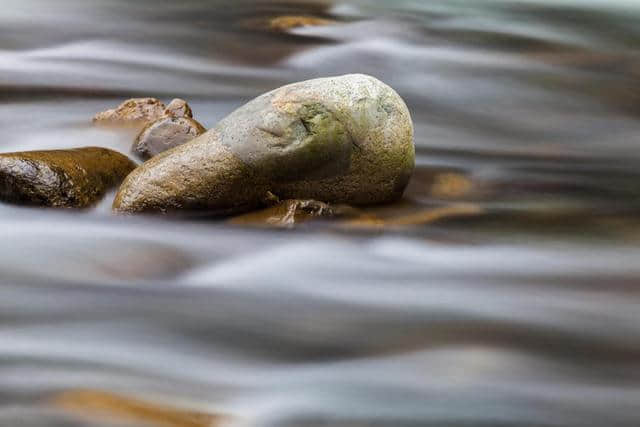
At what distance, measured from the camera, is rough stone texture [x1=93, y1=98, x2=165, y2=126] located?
22.5 ft

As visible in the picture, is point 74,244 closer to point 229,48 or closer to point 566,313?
point 566,313

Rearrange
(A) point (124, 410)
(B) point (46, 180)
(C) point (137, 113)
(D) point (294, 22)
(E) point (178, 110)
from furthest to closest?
(D) point (294, 22), (C) point (137, 113), (E) point (178, 110), (B) point (46, 180), (A) point (124, 410)

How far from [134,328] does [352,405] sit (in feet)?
3.37

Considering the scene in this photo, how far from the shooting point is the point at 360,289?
4.86 metres

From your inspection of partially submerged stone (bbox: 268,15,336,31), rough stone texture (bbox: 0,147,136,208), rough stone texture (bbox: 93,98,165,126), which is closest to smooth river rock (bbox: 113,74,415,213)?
rough stone texture (bbox: 0,147,136,208)

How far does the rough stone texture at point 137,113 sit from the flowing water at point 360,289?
0.16 m

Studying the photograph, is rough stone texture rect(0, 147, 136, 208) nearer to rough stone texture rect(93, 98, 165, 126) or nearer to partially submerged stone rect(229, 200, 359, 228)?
partially submerged stone rect(229, 200, 359, 228)

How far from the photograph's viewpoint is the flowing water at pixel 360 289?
3.71 m

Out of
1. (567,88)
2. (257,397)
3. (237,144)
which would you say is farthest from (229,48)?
(257,397)

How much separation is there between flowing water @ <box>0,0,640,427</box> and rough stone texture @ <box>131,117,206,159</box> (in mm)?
425

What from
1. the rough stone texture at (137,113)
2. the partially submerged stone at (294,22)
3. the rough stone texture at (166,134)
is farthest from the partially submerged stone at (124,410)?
the partially submerged stone at (294,22)

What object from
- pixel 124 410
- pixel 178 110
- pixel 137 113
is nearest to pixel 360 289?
pixel 124 410

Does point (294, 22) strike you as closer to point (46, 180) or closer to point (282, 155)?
point (282, 155)

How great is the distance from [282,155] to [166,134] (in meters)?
0.97
